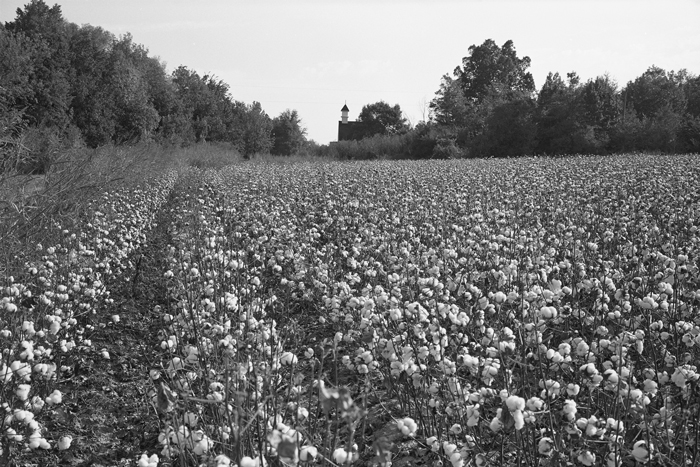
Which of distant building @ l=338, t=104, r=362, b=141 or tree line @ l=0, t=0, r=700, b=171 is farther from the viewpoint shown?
distant building @ l=338, t=104, r=362, b=141

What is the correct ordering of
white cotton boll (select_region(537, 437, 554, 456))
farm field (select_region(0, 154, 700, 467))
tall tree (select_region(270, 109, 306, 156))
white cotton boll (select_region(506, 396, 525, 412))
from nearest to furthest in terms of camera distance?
white cotton boll (select_region(506, 396, 525, 412)) < white cotton boll (select_region(537, 437, 554, 456)) < farm field (select_region(0, 154, 700, 467)) < tall tree (select_region(270, 109, 306, 156))

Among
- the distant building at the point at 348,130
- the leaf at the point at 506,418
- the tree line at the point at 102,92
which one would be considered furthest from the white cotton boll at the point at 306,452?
the distant building at the point at 348,130

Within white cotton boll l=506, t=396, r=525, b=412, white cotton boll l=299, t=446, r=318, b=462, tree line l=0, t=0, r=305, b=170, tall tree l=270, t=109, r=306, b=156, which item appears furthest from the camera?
tall tree l=270, t=109, r=306, b=156

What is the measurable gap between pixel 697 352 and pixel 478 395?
207 cm

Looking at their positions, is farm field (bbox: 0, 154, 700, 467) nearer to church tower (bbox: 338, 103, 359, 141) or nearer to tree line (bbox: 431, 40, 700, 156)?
tree line (bbox: 431, 40, 700, 156)

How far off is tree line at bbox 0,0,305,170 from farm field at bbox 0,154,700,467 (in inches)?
530

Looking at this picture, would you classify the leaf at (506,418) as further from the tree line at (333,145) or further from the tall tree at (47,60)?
the tall tree at (47,60)

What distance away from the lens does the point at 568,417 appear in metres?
2.53

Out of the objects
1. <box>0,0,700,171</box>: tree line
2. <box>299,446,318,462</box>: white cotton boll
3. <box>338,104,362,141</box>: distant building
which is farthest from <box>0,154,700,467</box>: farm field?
<box>338,104,362,141</box>: distant building

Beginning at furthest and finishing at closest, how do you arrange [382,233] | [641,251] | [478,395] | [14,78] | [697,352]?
[14,78] → [382,233] → [641,251] → [697,352] → [478,395]

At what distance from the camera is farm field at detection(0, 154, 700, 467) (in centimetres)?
267

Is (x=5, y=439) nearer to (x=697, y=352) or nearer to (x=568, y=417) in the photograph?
(x=568, y=417)

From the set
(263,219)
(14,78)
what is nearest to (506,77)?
(14,78)

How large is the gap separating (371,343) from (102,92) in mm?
41302
